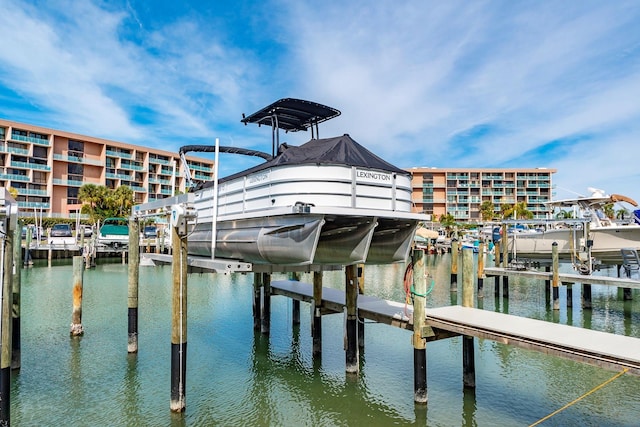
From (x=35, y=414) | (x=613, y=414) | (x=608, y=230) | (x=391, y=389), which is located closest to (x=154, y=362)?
(x=35, y=414)

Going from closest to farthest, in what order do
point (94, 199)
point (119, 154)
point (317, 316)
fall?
point (317, 316) → point (94, 199) → point (119, 154)

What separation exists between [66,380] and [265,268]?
566 centimetres

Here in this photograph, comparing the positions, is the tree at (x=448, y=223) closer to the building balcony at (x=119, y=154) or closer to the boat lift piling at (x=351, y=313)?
the building balcony at (x=119, y=154)

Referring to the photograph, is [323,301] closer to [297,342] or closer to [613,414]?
[297,342]

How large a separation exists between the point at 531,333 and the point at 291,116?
732 cm

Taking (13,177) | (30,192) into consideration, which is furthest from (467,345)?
(30,192)

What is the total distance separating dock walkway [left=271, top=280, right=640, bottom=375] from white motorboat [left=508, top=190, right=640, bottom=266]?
12.3 metres

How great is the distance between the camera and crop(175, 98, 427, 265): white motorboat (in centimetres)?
813

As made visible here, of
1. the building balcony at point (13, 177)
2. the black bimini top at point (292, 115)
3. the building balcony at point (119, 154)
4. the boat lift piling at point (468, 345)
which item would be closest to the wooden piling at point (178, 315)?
the black bimini top at point (292, 115)

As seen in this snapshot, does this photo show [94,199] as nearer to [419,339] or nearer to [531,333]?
[419,339]

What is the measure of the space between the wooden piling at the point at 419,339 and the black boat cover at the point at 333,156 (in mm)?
2175

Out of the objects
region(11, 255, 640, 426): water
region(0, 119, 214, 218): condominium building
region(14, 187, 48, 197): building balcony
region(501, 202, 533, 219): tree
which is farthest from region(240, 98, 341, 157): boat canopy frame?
region(501, 202, 533, 219): tree

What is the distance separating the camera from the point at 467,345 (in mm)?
9797

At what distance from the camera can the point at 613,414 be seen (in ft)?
28.8
